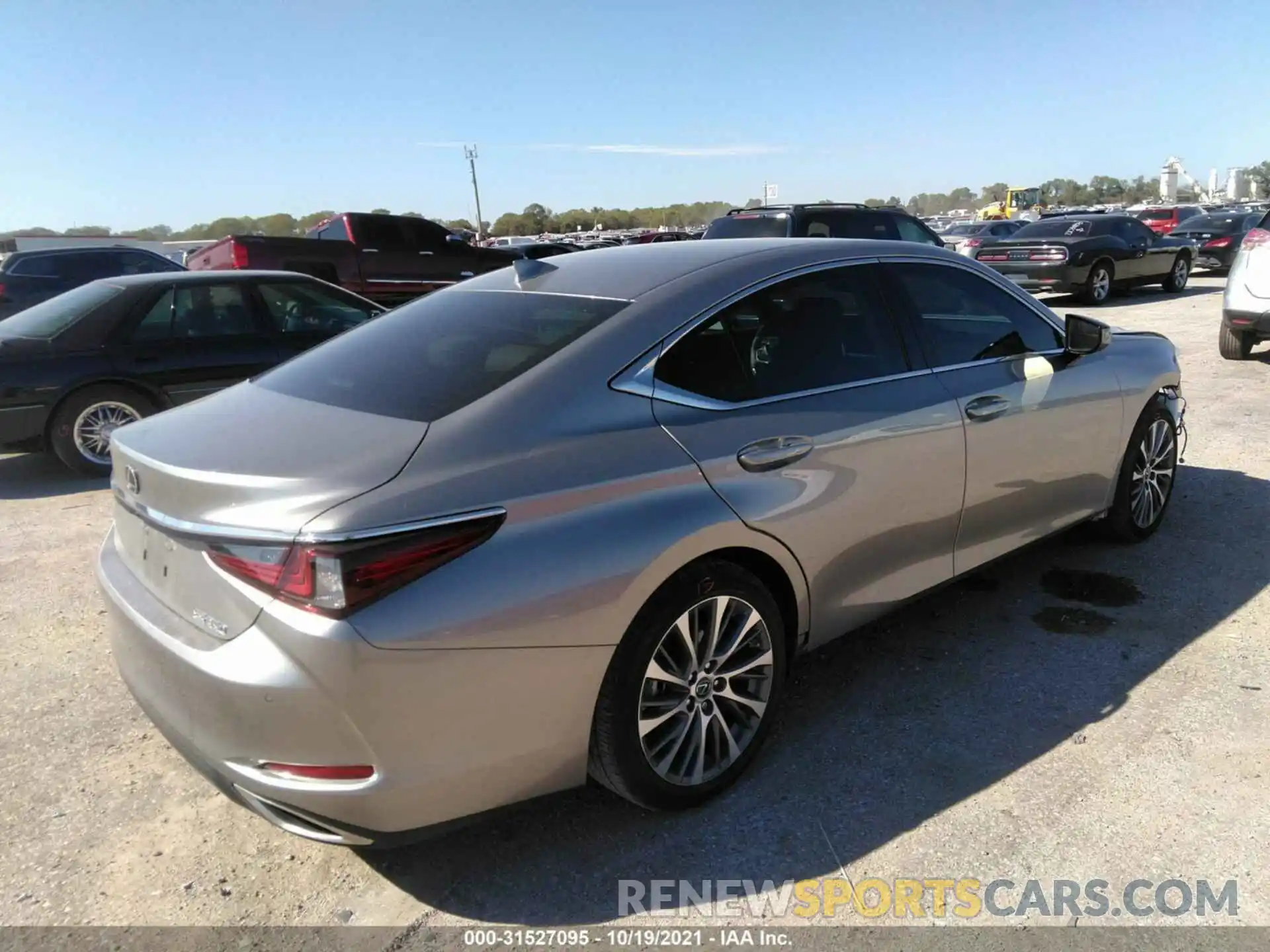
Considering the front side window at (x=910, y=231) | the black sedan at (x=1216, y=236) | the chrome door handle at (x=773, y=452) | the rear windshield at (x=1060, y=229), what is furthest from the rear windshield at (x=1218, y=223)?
the chrome door handle at (x=773, y=452)

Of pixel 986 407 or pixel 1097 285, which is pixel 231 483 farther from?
pixel 1097 285

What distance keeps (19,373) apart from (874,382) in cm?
602

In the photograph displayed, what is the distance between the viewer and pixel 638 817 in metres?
2.80

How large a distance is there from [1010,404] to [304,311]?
585cm

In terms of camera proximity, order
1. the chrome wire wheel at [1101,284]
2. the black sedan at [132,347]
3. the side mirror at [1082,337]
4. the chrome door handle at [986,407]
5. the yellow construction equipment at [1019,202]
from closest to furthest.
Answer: the chrome door handle at [986,407] → the side mirror at [1082,337] → the black sedan at [132,347] → the chrome wire wheel at [1101,284] → the yellow construction equipment at [1019,202]

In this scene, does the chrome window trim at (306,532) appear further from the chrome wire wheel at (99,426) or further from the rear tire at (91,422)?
the chrome wire wheel at (99,426)

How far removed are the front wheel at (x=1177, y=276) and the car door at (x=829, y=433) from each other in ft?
58.8

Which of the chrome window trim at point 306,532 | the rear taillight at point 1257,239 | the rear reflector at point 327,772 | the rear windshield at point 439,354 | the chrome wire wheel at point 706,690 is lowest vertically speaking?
the chrome wire wheel at point 706,690

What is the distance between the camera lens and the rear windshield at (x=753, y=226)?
11273 millimetres

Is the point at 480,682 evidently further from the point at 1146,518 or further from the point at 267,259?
the point at 267,259

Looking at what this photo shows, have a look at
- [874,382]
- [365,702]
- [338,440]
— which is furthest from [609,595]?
[874,382]

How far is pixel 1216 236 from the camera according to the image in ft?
73.0

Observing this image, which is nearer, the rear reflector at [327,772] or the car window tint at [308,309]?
the rear reflector at [327,772]

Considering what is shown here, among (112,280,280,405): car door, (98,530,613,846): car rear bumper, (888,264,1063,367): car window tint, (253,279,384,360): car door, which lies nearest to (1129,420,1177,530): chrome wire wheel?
(888,264,1063,367): car window tint
